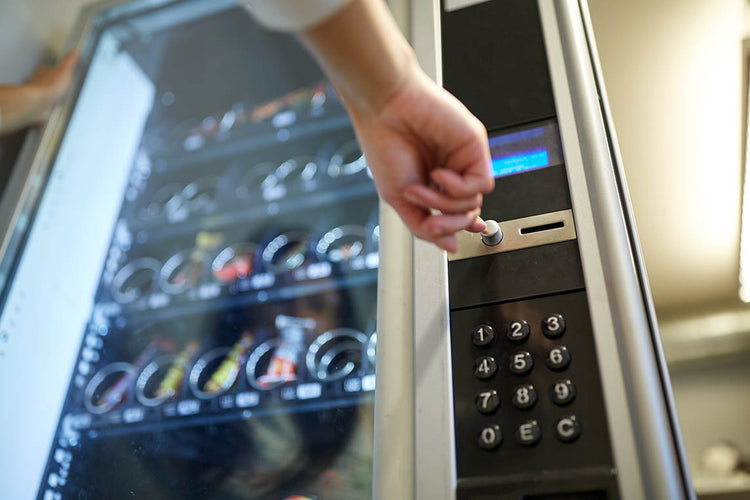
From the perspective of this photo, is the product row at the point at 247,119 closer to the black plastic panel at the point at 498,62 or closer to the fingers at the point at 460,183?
the black plastic panel at the point at 498,62

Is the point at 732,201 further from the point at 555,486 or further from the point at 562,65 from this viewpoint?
the point at 555,486

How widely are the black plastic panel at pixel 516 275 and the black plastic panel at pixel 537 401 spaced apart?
0.04 feet

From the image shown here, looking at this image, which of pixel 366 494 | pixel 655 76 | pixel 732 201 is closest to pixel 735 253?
pixel 732 201

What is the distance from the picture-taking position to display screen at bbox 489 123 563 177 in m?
0.82

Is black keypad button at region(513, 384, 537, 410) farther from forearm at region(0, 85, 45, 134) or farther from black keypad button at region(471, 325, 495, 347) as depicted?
forearm at region(0, 85, 45, 134)

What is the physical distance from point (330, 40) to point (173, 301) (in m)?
0.74

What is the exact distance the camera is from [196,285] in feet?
4.11

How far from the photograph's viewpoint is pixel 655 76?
1290 millimetres

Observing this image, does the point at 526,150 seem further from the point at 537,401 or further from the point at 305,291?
the point at 305,291

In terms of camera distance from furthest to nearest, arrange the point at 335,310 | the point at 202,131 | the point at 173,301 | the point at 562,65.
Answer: the point at 202,131
the point at 173,301
the point at 335,310
the point at 562,65

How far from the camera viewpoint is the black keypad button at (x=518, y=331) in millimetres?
703

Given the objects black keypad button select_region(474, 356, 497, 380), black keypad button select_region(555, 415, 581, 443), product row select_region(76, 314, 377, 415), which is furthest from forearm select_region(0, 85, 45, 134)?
black keypad button select_region(555, 415, 581, 443)

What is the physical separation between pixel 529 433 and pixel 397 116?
1.13ft

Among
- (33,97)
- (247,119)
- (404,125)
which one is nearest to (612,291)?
(404,125)
